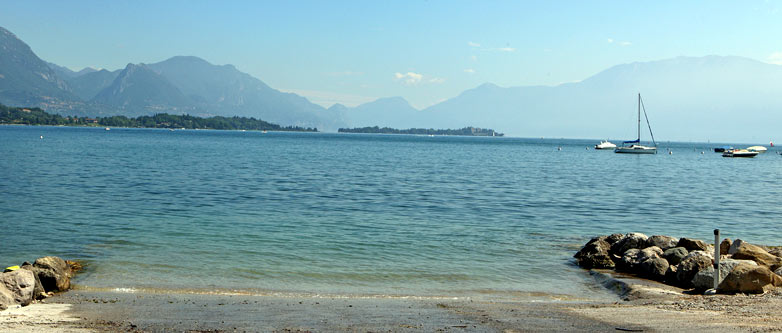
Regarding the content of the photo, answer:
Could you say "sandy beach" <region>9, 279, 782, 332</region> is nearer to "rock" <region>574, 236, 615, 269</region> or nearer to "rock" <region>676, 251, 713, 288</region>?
"rock" <region>676, 251, 713, 288</region>

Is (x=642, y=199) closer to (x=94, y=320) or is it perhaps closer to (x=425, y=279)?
(x=425, y=279)

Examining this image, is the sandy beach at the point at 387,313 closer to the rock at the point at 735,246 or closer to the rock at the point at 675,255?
the rock at the point at 675,255

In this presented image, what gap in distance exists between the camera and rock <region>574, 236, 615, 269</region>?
60.0 feet

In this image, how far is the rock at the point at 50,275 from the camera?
13844 millimetres

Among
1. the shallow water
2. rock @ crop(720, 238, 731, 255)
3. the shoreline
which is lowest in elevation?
the shallow water

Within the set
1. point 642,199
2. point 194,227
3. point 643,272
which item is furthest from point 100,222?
point 642,199

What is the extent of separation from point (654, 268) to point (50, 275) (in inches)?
602

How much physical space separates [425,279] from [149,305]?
7.04m


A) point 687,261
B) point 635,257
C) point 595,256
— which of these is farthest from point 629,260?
point 687,261

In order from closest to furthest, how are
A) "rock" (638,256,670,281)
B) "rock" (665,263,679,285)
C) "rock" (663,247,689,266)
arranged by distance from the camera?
"rock" (665,263,679,285) < "rock" (638,256,670,281) < "rock" (663,247,689,266)

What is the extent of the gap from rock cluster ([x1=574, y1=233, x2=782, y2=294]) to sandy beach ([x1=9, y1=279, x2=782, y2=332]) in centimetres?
62

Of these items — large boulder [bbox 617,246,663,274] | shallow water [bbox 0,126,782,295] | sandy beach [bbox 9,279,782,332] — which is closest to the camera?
sandy beach [bbox 9,279,782,332]

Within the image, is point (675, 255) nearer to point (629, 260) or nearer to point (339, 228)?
point (629, 260)

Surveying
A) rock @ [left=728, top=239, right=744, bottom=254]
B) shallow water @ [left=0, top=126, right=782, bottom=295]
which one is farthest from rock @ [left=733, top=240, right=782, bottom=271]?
shallow water @ [left=0, top=126, right=782, bottom=295]
